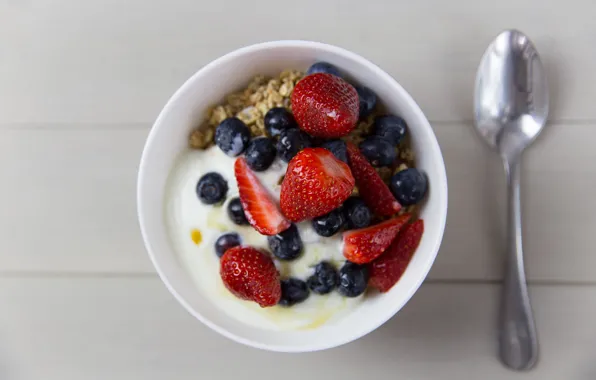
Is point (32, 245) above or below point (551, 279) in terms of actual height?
above

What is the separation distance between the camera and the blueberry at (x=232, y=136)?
0.95 meters

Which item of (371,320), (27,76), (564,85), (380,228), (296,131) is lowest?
(371,320)

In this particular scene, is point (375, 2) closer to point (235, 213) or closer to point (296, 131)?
point (296, 131)

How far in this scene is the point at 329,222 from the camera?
90 cm

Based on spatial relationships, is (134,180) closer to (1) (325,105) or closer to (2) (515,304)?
(1) (325,105)

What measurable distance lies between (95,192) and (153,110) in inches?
7.5

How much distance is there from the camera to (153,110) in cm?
119

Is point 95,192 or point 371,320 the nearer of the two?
point 371,320

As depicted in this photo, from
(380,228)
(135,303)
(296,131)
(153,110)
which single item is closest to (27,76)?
(153,110)

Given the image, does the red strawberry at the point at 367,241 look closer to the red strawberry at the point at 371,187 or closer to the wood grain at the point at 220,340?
the red strawberry at the point at 371,187

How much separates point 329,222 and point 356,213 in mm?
44

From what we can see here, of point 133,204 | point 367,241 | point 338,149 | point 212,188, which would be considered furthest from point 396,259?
point 133,204

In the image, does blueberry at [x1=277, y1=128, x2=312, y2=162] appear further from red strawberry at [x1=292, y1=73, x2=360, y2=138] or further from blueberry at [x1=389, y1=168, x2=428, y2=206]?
blueberry at [x1=389, y1=168, x2=428, y2=206]

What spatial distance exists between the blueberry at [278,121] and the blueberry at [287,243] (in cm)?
15
